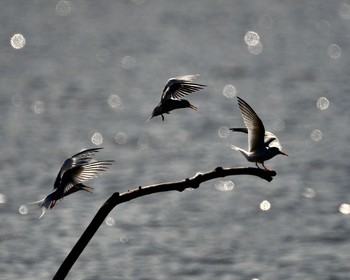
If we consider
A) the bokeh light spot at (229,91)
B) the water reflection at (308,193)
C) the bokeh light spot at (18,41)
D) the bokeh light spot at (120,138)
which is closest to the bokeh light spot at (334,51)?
the bokeh light spot at (229,91)

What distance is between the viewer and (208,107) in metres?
45.3

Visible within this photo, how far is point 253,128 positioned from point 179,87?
1.26 m

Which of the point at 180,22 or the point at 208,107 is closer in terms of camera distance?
the point at 208,107

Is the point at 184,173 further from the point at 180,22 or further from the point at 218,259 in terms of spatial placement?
the point at 180,22

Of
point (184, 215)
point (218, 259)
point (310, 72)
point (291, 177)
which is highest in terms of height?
point (310, 72)

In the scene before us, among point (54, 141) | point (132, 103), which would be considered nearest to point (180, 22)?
point (132, 103)

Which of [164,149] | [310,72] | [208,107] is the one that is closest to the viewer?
[164,149]

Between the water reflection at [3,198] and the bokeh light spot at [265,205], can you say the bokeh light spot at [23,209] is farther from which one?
the bokeh light spot at [265,205]

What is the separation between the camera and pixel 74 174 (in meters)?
10.7

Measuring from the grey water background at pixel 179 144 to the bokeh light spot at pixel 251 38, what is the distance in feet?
1.77

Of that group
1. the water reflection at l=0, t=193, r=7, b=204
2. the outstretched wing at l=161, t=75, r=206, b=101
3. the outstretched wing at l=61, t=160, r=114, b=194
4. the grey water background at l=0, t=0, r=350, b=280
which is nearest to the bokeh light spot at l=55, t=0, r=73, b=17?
the grey water background at l=0, t=0, r=350, b=280

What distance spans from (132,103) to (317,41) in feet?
64.9

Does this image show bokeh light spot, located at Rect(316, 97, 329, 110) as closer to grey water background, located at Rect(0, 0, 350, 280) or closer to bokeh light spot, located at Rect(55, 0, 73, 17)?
grey water background, located at Rect(0, 0, 350, 280)

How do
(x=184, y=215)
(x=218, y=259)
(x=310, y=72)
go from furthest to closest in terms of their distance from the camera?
1. (x=310, y=72)
2. (x=184, y=215)
3. (x=218, y=259)
